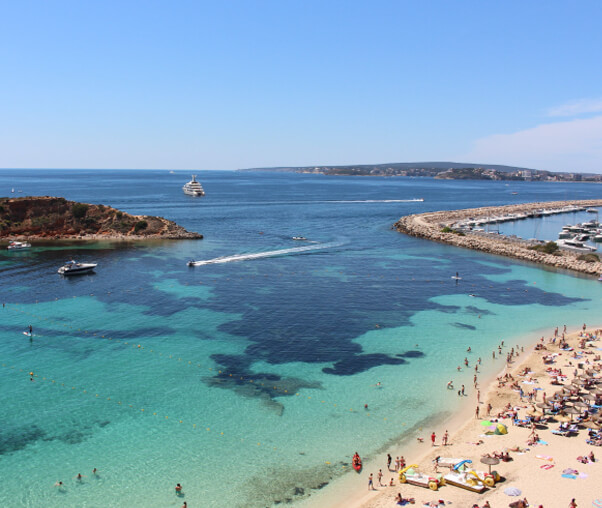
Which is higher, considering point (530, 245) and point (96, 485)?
point (530, 245)

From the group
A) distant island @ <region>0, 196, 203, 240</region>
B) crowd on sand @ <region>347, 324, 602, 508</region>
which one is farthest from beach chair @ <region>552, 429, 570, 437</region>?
distant island @ <region>0, 196, 203, 240</region>

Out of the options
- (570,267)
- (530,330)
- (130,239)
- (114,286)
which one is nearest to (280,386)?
(530,330)

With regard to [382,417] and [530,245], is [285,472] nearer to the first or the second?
[382,417]

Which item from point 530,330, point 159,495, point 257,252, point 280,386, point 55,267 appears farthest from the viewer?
point 257,252

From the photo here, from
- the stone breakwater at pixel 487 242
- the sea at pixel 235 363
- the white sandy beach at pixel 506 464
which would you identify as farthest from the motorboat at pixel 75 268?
the stone breakwater at pixel 487 242

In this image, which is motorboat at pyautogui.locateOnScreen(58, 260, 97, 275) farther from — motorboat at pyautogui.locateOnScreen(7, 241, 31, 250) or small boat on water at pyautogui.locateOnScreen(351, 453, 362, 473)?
small boat on water at pyautogui.locateOnScreen(351, 453, 362, 473)

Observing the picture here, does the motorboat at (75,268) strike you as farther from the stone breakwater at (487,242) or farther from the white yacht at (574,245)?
the white yacht at (574,245)
